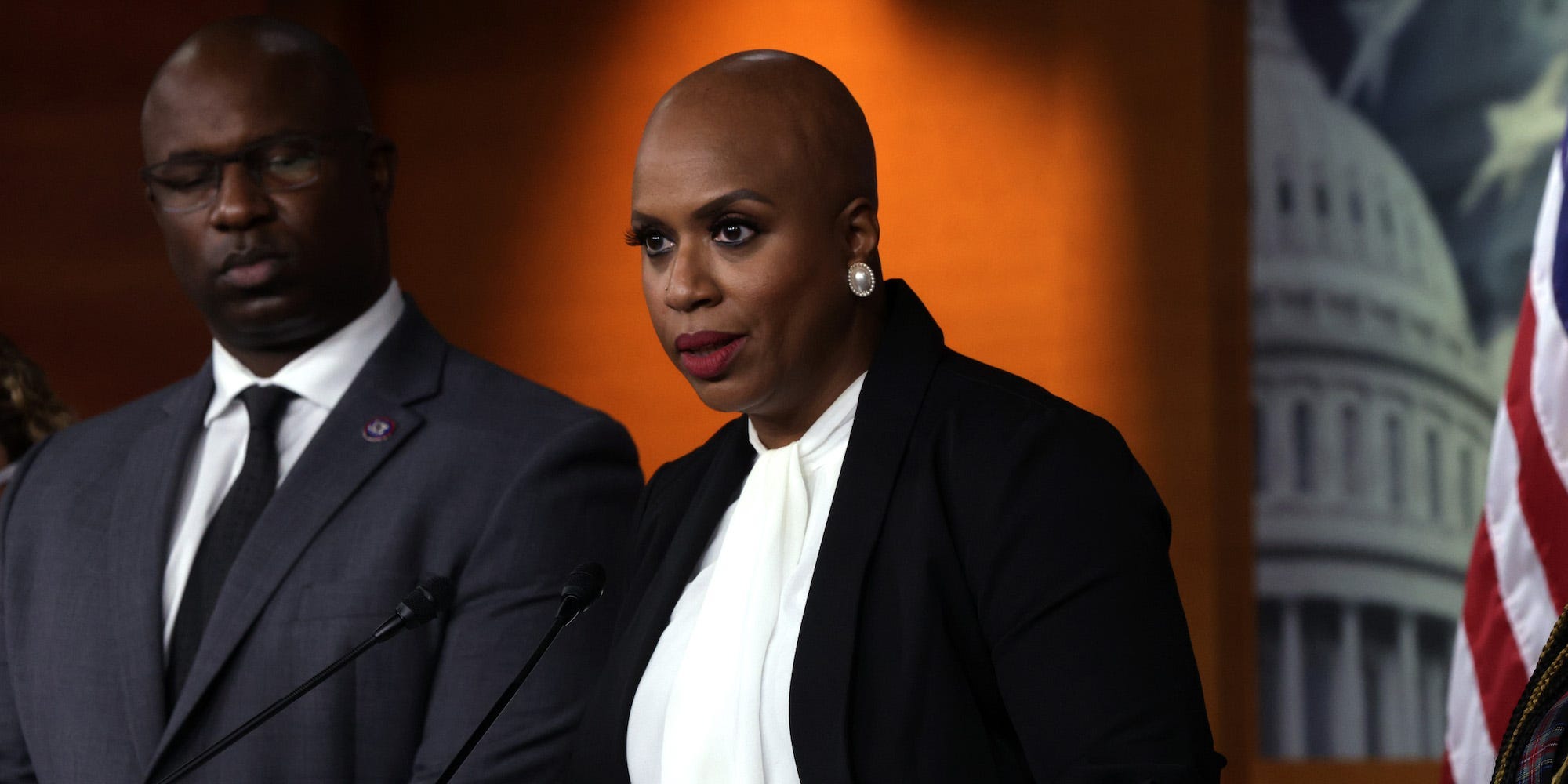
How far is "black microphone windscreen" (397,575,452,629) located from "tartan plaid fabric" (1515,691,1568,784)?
1068mm

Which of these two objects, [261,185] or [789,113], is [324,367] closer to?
[261,185]

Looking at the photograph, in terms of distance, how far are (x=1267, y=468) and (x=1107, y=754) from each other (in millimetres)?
2773

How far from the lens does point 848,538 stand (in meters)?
1.58

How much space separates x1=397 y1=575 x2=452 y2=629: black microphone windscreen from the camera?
177 cm

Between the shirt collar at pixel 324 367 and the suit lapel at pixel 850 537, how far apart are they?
924mm

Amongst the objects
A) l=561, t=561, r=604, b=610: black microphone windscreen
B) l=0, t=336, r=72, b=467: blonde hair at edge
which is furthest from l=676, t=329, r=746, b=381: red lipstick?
l=0, t=336, r=72, b=467: blonde hair at edge

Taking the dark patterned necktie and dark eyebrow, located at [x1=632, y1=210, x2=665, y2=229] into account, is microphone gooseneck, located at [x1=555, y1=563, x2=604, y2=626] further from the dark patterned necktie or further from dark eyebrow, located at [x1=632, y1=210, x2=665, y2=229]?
the dark patterned necktie

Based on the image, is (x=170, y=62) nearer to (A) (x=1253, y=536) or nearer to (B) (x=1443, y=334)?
(A) (x=1253, y=536)

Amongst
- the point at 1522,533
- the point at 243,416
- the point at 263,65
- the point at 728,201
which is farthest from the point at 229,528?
the point at 1522,533

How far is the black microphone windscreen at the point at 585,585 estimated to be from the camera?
1.79 meters

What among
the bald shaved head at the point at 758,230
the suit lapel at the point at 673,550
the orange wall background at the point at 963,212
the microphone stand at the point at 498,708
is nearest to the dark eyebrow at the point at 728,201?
the bald shaved head at the point at 758,230

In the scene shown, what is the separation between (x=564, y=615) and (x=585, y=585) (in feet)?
0.14

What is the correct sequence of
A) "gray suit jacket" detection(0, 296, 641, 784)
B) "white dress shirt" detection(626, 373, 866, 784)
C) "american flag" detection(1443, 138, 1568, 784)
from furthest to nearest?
"american flag" detection(1443, 138, 1568, 784) < "gray suit jacket" detection(0, 296, 641, 784) < "white dress shirt" detection(626, 373, 866, 784)

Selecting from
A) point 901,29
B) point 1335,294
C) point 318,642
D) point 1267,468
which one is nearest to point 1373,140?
point 1335,294
